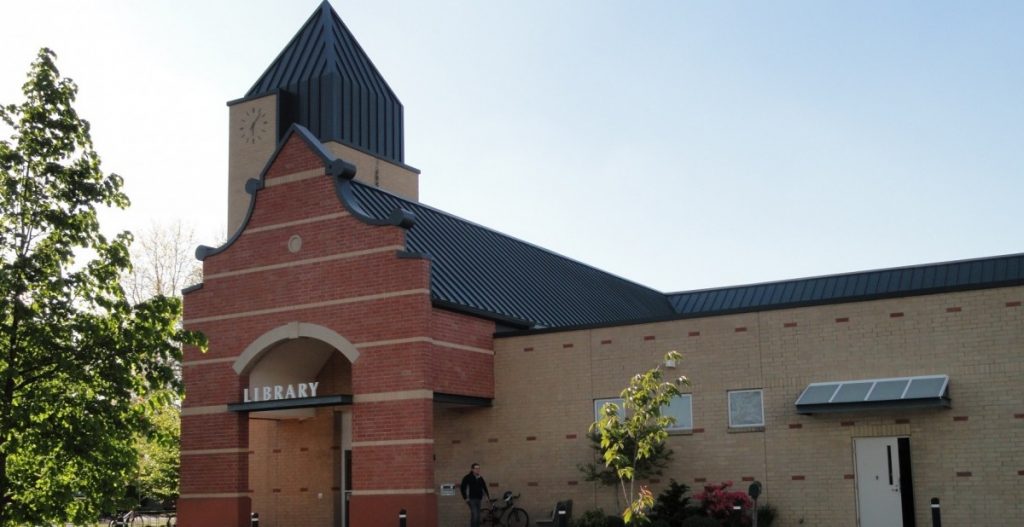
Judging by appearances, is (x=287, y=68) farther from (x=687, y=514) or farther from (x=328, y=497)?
(x=687, y=514)

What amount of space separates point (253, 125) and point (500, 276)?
14747 mm

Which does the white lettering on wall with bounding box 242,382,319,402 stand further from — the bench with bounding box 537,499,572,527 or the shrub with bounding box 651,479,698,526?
the shrub with bounding box 651,479,698,526

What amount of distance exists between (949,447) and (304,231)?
1621 centimetres

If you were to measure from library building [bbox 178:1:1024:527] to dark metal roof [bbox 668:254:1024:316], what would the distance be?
8.42 metres

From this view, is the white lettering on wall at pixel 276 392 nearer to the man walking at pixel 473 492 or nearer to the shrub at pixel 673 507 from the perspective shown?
the man walking at pixel 473 492

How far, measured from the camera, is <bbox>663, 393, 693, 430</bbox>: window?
26781 millimetres

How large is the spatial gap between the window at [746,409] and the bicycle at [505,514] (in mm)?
5845

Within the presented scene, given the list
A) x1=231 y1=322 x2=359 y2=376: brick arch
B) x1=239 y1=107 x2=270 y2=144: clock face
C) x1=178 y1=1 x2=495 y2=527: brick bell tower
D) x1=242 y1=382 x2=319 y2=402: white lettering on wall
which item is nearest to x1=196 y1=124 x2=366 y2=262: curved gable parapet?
x1=178 y1=1 x2=495 y2=527: brick bell tower

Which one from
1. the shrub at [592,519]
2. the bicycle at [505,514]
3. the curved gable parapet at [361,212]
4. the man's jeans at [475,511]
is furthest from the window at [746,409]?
the curved gable parapet at [361,212]

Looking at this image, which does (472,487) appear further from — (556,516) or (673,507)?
(673,507)

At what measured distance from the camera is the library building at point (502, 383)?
23.7 m

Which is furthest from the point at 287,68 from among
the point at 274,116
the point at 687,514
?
the point at 687,514

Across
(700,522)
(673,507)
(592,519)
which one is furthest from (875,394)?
(592,519)

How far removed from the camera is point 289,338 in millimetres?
29094
